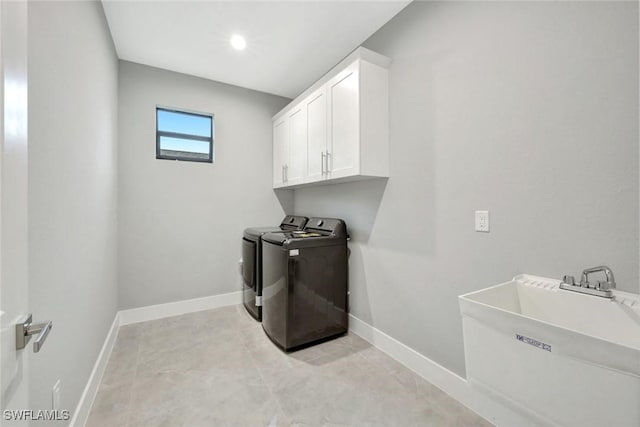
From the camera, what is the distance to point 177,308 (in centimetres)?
299

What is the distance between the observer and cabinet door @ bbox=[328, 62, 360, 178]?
206 centimetres

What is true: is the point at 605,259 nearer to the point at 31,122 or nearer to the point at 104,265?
the point at 31,122

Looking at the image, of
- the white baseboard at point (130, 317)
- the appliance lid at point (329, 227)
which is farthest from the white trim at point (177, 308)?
the appliance lid at point (329, 227)

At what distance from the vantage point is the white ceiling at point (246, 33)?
6.61 feet

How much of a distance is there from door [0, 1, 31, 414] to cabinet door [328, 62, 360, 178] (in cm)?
173

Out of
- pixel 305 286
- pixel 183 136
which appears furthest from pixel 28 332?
pixel 183 136

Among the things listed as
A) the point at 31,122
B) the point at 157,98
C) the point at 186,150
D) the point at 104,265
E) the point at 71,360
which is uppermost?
the point at 157,98

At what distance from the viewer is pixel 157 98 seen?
9.51 ft

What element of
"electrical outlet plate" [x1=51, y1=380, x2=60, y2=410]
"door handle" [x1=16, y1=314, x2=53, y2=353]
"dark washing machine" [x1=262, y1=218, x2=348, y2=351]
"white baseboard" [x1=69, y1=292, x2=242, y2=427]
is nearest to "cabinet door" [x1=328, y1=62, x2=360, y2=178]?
"dark washing machine" [x1=262, y1=218, x2=348, y2=351]

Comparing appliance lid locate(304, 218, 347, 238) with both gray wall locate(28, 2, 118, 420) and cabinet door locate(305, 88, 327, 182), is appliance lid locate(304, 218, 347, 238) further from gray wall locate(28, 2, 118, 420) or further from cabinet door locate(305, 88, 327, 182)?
gray wall locate(28, 2, 118, 420)

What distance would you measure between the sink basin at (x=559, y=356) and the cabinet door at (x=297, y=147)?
6.79 ft

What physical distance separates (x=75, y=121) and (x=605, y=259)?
260cm

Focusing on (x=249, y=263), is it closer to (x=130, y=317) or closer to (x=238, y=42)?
(x=130, y=317)

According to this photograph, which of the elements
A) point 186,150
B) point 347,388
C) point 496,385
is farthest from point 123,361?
point 496,385
